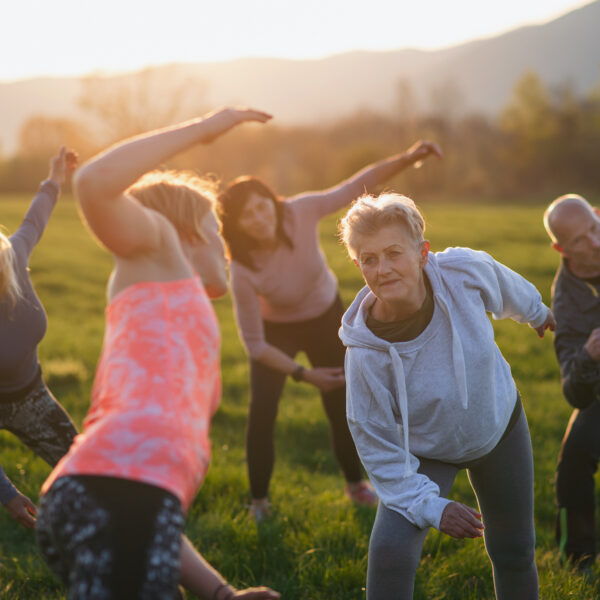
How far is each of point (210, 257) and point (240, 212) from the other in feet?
6.23

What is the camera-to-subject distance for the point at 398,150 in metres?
53.1

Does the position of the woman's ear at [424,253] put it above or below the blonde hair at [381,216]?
below

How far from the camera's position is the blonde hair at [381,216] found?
2646mm

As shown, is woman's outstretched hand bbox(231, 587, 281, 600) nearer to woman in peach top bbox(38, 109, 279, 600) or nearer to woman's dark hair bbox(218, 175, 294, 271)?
woman in peach top bbox(38, 109, 279, 600)

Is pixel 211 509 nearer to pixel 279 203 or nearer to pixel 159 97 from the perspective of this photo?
pixel 279 203

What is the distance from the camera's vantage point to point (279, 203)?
4691 millimetres

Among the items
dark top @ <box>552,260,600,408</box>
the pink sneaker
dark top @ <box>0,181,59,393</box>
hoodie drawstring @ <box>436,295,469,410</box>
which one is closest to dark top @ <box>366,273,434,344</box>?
hoodie drawstring @ <box>436,295,469,410</box>

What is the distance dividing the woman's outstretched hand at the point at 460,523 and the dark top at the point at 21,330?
2.27 m

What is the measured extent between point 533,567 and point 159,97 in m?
52.9

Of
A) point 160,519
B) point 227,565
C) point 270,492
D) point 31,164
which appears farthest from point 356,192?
point 31,164

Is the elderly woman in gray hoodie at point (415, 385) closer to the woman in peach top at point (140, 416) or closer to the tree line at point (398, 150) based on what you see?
the woman in peach top at point (140, 416)

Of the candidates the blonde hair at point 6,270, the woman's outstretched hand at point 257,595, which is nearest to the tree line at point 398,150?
the blonde hair at point 6,270

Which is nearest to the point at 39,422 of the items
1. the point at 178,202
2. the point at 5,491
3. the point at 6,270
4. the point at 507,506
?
the point at 5,491

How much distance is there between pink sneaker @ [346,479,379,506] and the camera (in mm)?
4945
